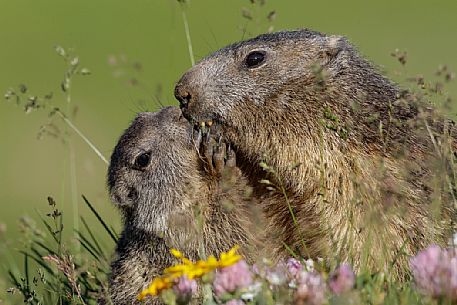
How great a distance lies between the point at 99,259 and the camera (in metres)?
7.93

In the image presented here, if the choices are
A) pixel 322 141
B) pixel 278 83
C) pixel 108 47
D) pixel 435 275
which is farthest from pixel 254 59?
pixel 108 47

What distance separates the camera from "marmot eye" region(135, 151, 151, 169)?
316 inches

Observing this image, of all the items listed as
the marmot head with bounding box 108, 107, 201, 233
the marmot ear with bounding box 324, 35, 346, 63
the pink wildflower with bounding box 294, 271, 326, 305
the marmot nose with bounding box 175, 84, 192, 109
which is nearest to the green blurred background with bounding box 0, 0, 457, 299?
the marmot head with bounding box 108, 107, 201, 233

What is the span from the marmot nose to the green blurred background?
23.9 ft

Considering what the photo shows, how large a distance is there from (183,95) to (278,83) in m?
0.73

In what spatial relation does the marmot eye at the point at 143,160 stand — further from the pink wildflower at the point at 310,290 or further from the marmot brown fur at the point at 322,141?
the pink wildflower at the point at 310,290

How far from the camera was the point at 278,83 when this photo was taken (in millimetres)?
7820

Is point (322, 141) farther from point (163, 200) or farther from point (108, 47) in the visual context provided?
point (108, 47)

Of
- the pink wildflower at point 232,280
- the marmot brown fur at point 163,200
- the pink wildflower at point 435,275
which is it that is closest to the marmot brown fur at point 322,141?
the marmot brown fur at point 163,200

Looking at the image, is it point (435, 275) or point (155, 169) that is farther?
point (155, 169)

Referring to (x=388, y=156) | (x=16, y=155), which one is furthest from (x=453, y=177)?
(x=16, y=155)

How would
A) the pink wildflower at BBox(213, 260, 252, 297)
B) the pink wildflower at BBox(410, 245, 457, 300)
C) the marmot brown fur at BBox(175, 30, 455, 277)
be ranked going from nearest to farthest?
the pink wildflower at BBox(410, 245, 457, 300), the pink wildflower at BBox(213, 260, 252, 297), the marmot brown fur at BBox(175, 30, 455, 277)

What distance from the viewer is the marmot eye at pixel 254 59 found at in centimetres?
792

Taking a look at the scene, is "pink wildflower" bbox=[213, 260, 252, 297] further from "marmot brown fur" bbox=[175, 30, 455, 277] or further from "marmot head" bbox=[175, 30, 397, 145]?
"marmot head" bbox=[175, 30, 397, 145]
